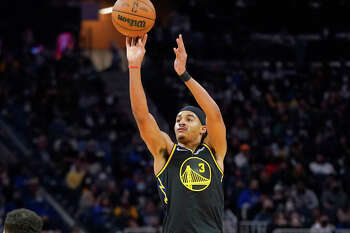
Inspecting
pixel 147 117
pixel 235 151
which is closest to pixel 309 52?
pixel 235 151

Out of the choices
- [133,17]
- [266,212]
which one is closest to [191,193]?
[133,17]

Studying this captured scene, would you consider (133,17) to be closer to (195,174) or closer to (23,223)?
(195,174)

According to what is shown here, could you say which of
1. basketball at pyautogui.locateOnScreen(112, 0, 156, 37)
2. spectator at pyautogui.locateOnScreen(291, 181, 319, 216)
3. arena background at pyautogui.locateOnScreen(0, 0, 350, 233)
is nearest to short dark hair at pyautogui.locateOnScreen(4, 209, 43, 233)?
basketball at pyautogui.locateOnScreen(112, 0, 156, 37)

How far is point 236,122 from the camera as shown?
1828cm

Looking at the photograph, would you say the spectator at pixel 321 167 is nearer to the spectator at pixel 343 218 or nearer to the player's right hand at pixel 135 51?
the spectator at pixel 343 218

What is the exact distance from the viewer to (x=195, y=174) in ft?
17.9

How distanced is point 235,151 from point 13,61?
22.3 ft

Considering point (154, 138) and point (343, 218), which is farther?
point (343, 218)

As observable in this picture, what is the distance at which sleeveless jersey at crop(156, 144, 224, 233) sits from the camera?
5.30m

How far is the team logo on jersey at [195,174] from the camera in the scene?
17.7 feet

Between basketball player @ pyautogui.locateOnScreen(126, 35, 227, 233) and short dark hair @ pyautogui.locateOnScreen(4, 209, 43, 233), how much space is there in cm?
174

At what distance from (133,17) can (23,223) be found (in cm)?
289

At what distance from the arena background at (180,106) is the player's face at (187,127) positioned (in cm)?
781

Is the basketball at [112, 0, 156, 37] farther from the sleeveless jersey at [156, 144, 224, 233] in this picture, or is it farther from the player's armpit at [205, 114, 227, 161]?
the sleeveless jersey at [156, 144, 224, 233]
